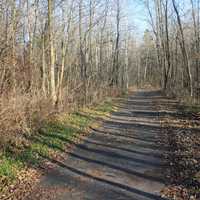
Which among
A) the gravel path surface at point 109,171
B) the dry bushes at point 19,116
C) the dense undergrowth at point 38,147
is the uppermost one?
the dry bushes at point 19,116

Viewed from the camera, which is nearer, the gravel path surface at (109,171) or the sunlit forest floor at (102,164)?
the gravel path surface at (109,171)

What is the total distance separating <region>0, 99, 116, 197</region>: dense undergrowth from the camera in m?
9.03

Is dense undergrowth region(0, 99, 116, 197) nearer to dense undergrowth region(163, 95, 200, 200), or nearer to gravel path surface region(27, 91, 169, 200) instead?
gravel path surface region(27, 91, 169, 200)

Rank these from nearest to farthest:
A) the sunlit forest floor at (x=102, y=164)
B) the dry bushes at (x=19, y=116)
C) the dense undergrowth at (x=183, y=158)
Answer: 1. the dense undergrowth at (x=183, y=158)
2. the sunlit forest floor at (x=102, y=164)
3. the dry bushes at (x=19, y=116)

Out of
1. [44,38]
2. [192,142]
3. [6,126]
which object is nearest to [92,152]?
[6,126]

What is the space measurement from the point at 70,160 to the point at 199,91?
21740mm

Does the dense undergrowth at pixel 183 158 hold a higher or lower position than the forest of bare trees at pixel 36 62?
lower

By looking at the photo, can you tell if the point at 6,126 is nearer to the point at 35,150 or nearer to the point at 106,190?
the point at 35,150

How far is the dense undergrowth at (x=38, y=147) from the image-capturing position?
9.03m

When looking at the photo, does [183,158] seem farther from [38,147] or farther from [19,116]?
[19,116]

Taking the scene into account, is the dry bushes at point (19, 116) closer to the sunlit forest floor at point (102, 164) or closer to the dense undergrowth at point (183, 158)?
the sunlit forest floor at point (102, 164)

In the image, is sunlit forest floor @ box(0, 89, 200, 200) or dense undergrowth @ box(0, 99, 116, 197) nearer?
sunlit forest floor @ box(0, 89, 200, 200)

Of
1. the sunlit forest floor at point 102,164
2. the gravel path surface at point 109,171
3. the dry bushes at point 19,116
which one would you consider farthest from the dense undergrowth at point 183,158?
the dry bushes at point 19,116

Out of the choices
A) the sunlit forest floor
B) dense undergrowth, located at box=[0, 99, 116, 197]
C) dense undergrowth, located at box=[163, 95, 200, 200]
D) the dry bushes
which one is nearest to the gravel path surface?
the sunlit forest floor
